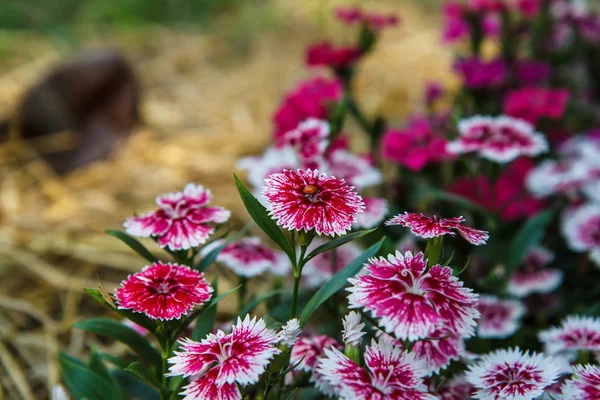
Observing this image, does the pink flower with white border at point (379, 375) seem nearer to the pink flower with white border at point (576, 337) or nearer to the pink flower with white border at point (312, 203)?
the pink flower with white border at point (312, 203)

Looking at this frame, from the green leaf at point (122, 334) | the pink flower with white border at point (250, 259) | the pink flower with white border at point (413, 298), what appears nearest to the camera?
the pink flower with white border at point (413, 298)

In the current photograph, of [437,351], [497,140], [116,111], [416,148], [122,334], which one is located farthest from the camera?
[116,111]

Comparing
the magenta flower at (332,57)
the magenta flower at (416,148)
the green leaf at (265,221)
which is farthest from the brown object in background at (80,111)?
the green leaf at (265,221)

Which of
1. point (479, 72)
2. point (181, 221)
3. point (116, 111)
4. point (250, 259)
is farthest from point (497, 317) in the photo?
point (116, 111)

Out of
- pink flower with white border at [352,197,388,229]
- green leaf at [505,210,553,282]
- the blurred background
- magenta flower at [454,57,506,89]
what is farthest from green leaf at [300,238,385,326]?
magenta flower at [454,57,506,89]

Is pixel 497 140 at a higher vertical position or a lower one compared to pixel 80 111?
lower

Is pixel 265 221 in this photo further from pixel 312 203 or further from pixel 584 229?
pixel 584 229

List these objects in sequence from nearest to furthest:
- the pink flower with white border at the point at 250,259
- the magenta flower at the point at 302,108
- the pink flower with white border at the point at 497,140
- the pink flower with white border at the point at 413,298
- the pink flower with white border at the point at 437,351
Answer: the pink flower with white border at the point at 413,298
the pink flower with white border at the point at 437,351
the pink flower with white border at the point at 250,259
the pink flower with white border at the point at 497,140
the magenta flower at the point at 302,108

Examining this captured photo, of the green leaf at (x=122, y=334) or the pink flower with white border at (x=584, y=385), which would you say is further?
the green leaf at (x=122, y=334)
